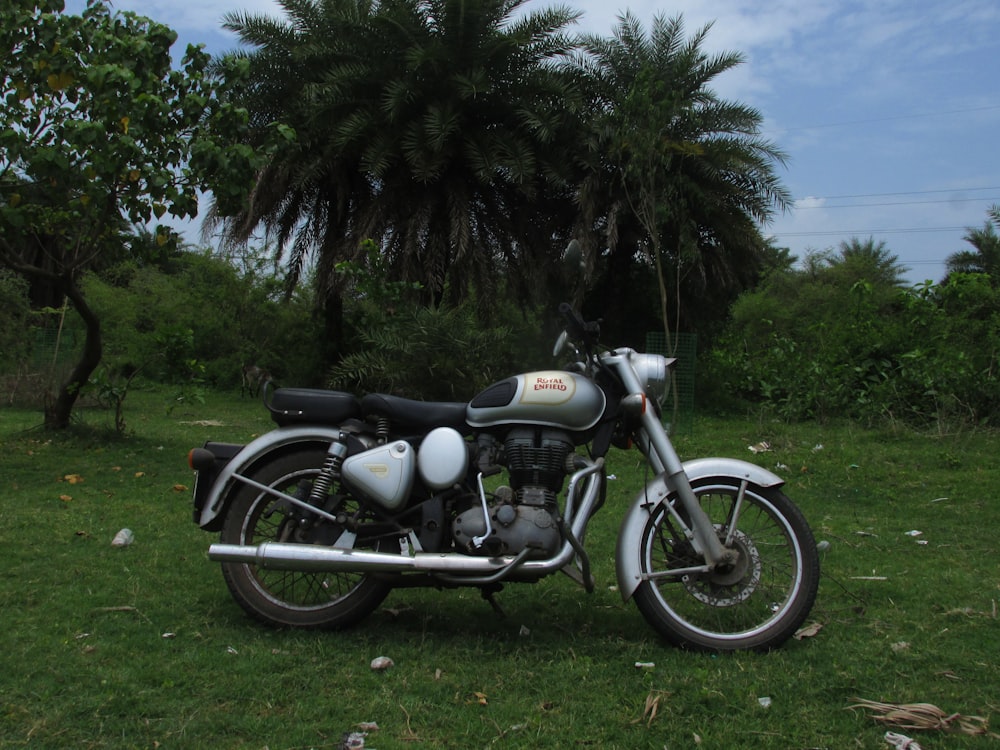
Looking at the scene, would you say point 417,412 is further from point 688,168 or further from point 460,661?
point 688,168

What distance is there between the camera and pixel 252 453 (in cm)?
388

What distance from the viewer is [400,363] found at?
10625 mm

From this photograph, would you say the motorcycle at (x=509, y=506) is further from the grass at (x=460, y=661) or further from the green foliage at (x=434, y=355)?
the green foliage at (x=434, y=355)

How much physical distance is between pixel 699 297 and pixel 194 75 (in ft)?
40.4

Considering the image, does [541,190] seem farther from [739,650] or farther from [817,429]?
[739,650]

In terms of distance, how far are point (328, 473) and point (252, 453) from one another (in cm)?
36

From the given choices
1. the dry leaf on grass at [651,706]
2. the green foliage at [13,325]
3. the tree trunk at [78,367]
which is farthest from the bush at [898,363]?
the green foliage at [13,325]

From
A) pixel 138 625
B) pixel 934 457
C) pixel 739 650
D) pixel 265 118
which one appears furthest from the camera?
pixel 265 118

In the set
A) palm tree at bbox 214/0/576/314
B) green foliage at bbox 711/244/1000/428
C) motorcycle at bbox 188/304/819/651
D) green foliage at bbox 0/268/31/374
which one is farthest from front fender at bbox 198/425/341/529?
green foliage at bbox 0/268/31/374

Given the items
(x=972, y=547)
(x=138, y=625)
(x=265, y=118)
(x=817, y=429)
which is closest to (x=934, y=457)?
(x=817, y=429)

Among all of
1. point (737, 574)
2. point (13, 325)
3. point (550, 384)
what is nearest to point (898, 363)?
point (737, 574)

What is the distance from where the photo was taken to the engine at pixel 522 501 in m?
3.56

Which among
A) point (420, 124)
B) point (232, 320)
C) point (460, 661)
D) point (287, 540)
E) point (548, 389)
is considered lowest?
point (460, 661)

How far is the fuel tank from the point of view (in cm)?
366
